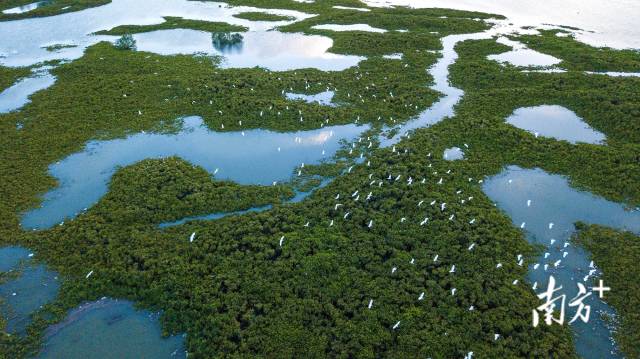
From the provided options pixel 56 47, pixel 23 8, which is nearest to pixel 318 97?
pixel 56 47

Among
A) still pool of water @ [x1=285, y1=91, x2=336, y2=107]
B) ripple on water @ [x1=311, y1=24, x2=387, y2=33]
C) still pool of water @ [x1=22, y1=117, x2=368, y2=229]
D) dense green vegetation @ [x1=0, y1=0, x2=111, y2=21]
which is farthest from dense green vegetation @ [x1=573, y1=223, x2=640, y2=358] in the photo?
dense green vegetation @ [x1=0, y1=0, x2=111, y2=21]

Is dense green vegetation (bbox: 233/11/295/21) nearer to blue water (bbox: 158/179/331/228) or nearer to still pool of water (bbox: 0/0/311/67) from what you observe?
still pool of water (bbox: 0/0/311/67)

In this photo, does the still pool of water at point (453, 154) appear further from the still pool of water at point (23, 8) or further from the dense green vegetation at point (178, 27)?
the still pool of water at point (23, 8)

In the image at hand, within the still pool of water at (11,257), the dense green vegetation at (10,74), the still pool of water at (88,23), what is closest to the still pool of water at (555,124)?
the still pool of water at (11,257)

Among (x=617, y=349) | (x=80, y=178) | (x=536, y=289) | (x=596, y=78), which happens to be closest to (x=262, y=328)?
(x=536, y=289)

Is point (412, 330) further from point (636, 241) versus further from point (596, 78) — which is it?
point (596, 78)

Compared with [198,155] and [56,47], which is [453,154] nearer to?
[198,155]
